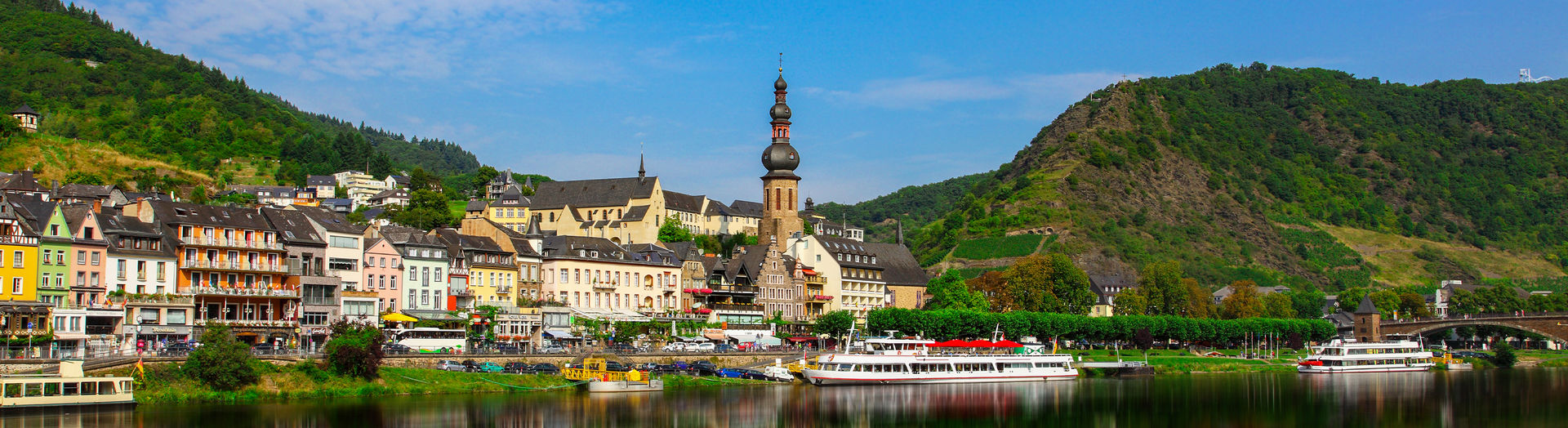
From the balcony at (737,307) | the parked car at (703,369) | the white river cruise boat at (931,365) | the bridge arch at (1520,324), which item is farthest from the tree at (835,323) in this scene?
the bridge arch at (1520,324)

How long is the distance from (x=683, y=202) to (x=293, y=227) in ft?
224

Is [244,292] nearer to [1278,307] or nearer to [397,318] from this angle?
[397,318]

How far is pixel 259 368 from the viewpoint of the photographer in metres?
62.0

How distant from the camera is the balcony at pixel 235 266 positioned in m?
73.6

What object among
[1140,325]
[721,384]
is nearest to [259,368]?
[721,384]

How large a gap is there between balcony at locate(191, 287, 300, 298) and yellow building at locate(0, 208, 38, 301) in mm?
8071

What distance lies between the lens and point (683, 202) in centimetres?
14700

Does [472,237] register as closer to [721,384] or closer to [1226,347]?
[721,384]

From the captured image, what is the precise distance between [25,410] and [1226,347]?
9344cm

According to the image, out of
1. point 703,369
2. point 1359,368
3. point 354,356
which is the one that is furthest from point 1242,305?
point 354,356

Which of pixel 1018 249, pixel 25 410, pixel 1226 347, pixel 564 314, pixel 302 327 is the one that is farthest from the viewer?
pixel 1018 249

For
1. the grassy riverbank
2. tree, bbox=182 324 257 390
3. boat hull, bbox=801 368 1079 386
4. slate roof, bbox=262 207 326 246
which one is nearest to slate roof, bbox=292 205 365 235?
slate roof, bbox=262 207 326 246

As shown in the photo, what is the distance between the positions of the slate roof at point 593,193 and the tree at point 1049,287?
38602 millimetres

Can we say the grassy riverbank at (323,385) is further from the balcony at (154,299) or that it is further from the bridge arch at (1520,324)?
the bridge arch at (1520,324)
